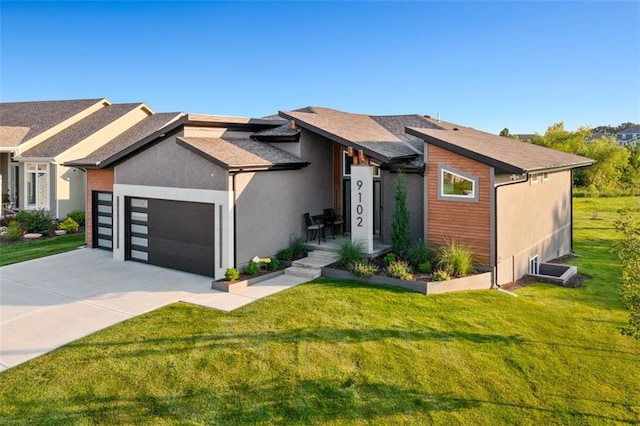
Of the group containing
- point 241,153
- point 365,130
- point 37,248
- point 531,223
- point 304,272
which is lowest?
point 304,272

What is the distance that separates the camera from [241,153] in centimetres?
1389

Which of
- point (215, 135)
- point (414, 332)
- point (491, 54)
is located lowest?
point (414, 332)

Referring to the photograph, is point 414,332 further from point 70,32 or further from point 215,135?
point 70,32

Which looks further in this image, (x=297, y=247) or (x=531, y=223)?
(x=531, y=223)

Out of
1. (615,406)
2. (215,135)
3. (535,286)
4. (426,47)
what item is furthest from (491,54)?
(615,406)

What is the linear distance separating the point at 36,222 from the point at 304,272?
14296 millimetres

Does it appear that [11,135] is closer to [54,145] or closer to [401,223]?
[54,145]

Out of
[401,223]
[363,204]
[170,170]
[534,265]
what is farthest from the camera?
[534,265]

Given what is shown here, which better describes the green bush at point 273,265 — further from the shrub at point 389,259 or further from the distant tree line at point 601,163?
the distant tree line at point 601,163

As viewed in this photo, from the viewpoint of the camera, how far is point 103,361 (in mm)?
7941

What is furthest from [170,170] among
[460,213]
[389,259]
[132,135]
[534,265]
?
[132,135]

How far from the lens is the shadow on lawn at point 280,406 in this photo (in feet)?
21.3

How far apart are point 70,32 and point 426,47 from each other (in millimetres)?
18436

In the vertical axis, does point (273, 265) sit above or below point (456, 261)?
below
